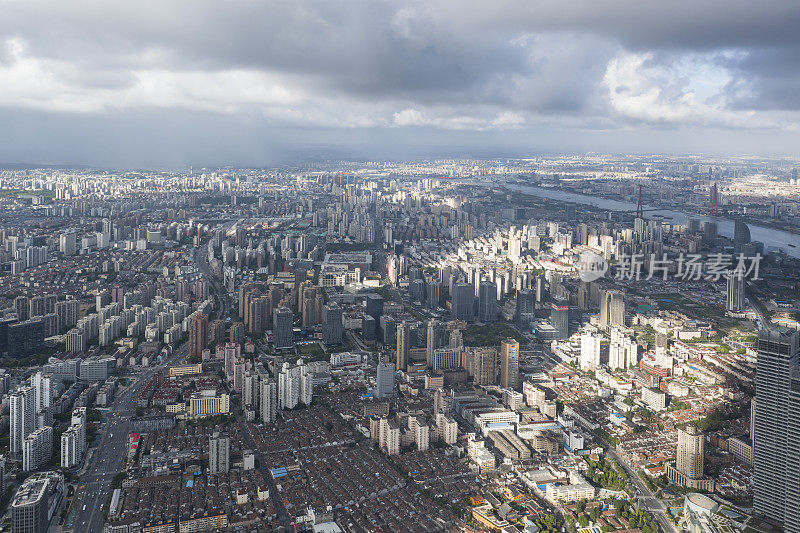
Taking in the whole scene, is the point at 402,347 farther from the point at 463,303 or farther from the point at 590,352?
the point at 463,303

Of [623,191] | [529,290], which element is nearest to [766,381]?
[529,290]

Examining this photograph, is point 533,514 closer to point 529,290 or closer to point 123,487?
point 123,487

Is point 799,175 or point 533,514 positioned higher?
point 799,175

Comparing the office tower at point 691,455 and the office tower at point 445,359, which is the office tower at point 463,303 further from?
the office tower at point 691,455

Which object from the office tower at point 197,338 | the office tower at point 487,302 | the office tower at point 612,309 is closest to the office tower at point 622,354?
the office tower at point 612,309

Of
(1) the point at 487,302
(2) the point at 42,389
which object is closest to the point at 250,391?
(2) the point at 42,389
